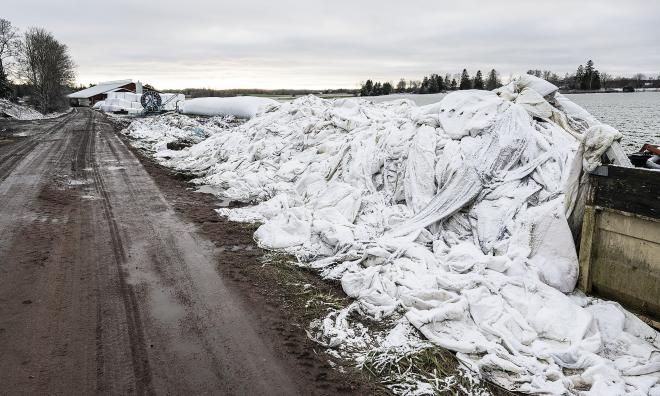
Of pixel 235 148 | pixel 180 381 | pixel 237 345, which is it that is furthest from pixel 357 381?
pixel 235 148

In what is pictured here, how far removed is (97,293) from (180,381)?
211 cm

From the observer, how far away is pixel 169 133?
21.3 metres

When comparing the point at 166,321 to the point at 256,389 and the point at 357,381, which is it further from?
the point at 357,381

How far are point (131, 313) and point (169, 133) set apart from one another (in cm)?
1838

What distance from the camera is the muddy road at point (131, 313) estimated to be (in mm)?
3521

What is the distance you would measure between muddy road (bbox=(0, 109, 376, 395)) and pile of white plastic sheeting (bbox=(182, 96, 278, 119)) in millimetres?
16554

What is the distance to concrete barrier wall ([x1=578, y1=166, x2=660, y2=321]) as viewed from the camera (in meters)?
4.36

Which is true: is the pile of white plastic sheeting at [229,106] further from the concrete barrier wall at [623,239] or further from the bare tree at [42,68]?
the bare tree at [42,68]

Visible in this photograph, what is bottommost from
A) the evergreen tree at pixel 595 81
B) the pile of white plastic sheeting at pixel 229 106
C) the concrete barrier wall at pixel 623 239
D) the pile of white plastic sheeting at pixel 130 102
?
the concrete barrier wall at pixel 623 239

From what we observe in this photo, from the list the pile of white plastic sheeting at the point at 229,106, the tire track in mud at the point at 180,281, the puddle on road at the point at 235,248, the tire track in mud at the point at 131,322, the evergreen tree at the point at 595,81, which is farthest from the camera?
the evergreen tree at the point at 595,81

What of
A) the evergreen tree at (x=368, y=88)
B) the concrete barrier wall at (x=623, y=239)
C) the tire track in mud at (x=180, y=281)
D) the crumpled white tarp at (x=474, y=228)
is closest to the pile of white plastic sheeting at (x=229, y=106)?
the evergreen tree at (x=368, y=88)

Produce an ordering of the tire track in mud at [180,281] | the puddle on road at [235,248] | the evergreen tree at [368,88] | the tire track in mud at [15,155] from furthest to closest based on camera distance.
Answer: the evergreen tree at [368,88], the tire track in mud at [15,155], the puddle on road at [235,248], the tire track in mud at [180,281]

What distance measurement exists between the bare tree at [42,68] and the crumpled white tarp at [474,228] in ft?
188

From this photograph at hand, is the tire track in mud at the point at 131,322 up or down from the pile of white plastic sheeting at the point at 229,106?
down
